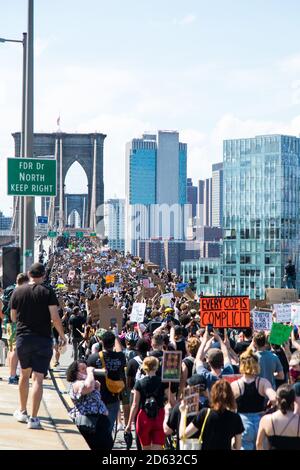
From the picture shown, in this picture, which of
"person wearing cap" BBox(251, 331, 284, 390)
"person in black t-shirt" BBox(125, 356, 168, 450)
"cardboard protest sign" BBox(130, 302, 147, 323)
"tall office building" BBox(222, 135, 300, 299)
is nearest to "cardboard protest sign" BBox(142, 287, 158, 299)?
"cardboard protest sign" BBox(130, 302, 147, 323)

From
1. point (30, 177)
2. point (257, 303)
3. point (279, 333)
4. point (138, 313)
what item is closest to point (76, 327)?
point (138, 313)

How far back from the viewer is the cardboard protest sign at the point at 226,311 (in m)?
14.0

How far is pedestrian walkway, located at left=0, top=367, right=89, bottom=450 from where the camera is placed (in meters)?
8.59

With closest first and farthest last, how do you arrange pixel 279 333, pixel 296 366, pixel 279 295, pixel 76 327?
pixel 296 366, pixel 279 333, pixel 76 327, pixel 279 295

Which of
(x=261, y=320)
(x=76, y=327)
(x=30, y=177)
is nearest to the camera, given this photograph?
(x=261, y=320)

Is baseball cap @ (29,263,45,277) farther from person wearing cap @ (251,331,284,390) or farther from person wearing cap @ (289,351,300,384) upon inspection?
person wearing cap @ (289,351,300,384)

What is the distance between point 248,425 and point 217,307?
200 inches

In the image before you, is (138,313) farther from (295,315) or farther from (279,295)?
(279,295)

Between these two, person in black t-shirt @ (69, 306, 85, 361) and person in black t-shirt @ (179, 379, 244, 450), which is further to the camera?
person in black t-shirt @ (69, 306, 85, 361)

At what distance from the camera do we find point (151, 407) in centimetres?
1011

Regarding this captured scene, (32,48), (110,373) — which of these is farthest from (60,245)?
(110,373)

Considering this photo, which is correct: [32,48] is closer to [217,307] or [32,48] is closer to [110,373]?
[217,307]

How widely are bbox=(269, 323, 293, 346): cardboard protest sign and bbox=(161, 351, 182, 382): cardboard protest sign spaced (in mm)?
2573

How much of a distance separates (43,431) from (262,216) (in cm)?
11746
